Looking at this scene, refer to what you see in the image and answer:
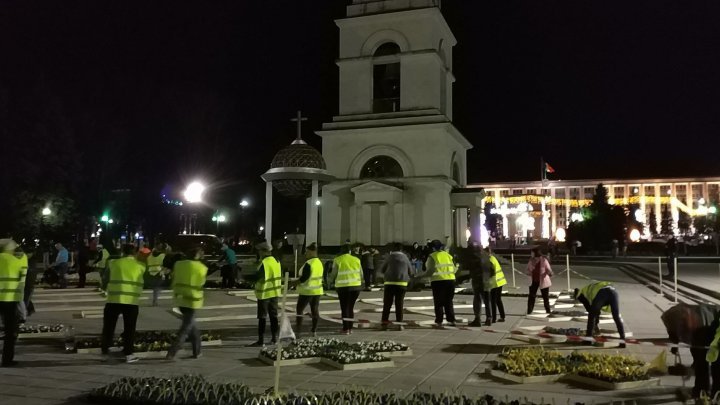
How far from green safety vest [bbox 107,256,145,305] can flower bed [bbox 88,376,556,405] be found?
2.43m

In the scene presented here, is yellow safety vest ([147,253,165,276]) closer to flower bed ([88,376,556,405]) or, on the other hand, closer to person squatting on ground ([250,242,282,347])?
person squatting on ground ([250,242,282,347])

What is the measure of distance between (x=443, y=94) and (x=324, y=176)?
13396 millimetres

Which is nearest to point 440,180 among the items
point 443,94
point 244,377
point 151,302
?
point 443,94

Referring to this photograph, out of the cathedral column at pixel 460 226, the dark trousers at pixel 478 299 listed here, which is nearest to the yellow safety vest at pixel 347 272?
the dark trousers at pixel 478 299

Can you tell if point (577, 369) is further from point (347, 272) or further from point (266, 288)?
point (266, 288)

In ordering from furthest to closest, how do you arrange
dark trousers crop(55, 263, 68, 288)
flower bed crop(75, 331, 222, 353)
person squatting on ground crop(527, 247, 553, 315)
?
dark trousers crop(55, 263, 68, 288) → person squatting on ground crop(527, 247, 553, 315) → flower bed crop(75, 331, 222, 353)

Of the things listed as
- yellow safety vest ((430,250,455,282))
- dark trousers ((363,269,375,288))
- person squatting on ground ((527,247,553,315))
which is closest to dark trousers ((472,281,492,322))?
yellow safety vest ((430,250,455,282))

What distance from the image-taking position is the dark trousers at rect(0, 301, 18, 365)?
8.97 m

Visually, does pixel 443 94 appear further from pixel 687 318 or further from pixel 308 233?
pixel 687 318

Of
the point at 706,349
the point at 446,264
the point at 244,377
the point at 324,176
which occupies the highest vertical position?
the point at 324,176

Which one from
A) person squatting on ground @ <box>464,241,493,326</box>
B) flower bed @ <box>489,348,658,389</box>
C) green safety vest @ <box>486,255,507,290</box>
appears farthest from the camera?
green safety vest @ <box>486,255,507,290</box>

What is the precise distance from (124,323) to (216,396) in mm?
3517

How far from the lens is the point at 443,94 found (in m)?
36.8

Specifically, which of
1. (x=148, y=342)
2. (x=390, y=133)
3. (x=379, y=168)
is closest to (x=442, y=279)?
(x=148, y=342)
